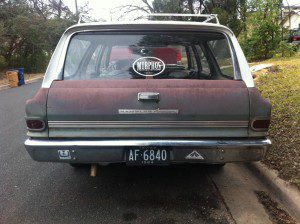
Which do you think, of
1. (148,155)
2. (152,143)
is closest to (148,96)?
(152,143)

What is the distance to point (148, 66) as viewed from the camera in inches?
144

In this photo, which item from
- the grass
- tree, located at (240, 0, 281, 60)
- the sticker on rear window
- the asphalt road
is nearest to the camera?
the asphalt road

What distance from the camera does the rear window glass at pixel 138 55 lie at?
3668 mm

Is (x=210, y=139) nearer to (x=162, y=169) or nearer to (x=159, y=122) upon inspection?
(x=159, y=122)

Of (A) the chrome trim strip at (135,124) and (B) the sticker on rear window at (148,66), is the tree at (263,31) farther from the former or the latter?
(A) the chrome trim strip at (135,124)

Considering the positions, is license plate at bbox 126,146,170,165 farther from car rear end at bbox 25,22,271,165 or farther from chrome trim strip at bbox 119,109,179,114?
chrome trim strip at bbox 119,109,179,114

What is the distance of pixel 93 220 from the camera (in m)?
3.41

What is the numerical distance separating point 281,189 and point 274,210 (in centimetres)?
34

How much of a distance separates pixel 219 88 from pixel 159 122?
626 millimetres

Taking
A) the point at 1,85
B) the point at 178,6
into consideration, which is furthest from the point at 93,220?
the point at 178,6

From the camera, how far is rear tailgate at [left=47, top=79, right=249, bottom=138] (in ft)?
10.7

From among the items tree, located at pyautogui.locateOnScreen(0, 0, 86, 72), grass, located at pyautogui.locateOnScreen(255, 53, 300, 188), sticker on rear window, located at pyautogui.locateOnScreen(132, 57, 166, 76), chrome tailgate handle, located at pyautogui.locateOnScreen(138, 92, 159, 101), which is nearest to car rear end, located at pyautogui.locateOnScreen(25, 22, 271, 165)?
chrome tailgate handle, located at pyautogui.locateOnScreen(138, 92, 159, 101)

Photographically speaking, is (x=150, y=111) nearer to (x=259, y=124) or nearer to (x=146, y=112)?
(x=146, y=112)

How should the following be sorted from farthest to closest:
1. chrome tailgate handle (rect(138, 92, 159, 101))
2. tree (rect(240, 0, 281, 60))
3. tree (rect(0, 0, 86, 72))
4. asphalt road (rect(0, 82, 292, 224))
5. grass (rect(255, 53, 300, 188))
Result: tree (rect(0, 0, 86, 72))
tree (rect(240, 0, 281, 60))
grass (rect(255, 53, 300, 188))
asphalt road (rect(0, 82, 292, 224))
chrome tailgate handle (rect(138, 92, 159, 101))
